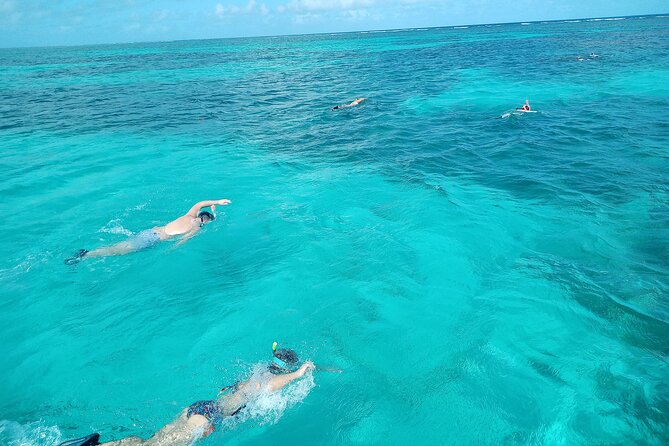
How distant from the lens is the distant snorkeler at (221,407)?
5.97m

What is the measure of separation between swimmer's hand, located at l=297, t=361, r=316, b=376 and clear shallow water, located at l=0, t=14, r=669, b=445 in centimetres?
29

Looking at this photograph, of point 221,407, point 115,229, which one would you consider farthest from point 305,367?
point 115,229

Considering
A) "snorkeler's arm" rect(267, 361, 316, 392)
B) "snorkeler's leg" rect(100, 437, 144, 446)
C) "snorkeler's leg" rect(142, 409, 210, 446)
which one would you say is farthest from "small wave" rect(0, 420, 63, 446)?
"snorkeler's arm" rect(267, 361, 316, 392)

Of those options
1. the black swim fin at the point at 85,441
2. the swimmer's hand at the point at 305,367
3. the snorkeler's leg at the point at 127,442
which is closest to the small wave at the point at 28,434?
the black swim fin at the point at 85,441

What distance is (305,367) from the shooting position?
23.8 feet

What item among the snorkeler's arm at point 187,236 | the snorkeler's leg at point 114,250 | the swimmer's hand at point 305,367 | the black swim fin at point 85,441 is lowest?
the swimmer's hand at point 305,367

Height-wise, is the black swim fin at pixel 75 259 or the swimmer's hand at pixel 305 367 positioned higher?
the black swim fin at pixel 75 259

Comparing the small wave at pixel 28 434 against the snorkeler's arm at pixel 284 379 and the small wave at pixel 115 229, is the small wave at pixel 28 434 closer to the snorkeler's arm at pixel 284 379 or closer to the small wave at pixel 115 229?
Result: the snorkeler's arm at pixel 284 379

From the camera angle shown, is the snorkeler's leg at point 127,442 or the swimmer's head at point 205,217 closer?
the snorkeler's leg at point 127,442

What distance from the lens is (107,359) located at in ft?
25.6

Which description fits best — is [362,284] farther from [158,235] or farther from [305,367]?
[158,235]

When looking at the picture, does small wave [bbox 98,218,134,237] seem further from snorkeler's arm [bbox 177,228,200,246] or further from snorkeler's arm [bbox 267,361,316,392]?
snorkeler's arm [bbox 267,361,316,392]

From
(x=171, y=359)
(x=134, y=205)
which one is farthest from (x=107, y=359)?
(x=134, y=205)

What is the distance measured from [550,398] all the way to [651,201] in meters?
9.27
